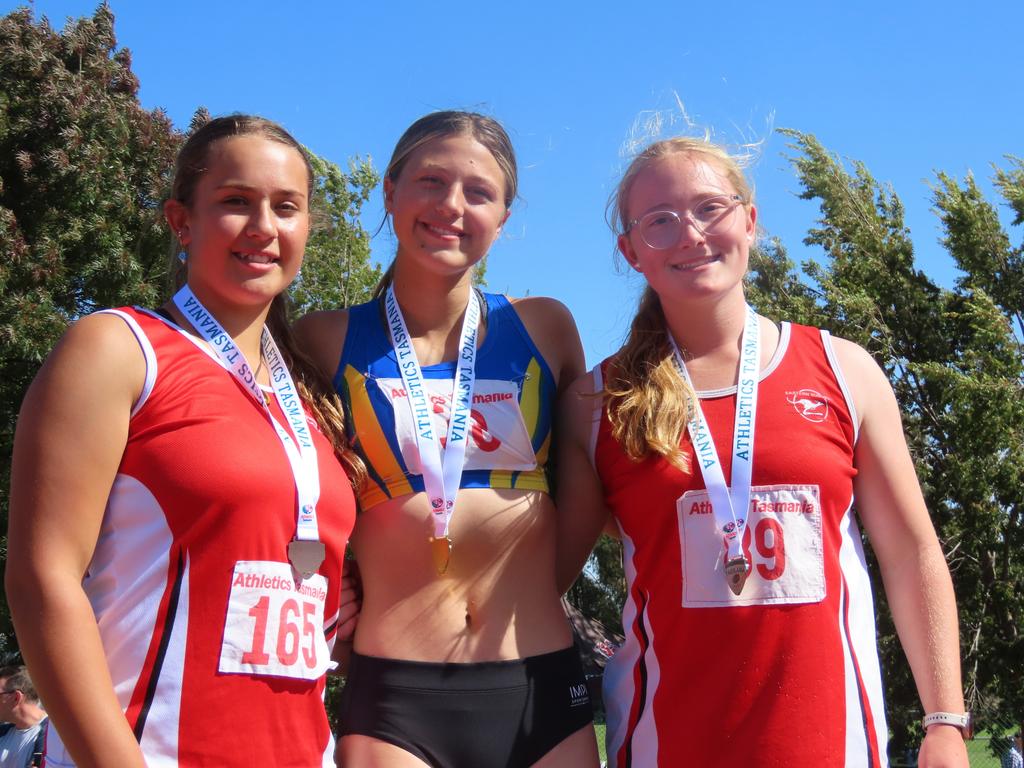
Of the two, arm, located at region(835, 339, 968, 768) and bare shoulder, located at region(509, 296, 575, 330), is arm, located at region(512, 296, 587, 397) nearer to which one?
bare shoulder, located at region(509, 296, 575, 330)

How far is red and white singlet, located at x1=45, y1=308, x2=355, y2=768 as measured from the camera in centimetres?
234

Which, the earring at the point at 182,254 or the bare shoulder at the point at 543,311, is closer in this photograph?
the earring at the point at 182,254

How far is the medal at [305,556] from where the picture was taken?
2547 millimetres

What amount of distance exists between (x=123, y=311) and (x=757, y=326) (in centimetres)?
191

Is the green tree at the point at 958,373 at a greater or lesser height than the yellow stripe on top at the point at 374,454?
greater

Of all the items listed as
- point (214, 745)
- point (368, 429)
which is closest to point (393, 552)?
point (368, 429)

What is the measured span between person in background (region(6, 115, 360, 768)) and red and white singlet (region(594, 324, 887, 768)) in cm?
89

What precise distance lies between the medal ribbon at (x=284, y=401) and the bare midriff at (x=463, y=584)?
1.66ft

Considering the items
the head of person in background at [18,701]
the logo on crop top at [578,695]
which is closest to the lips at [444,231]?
the logo on crop top at [578,695]

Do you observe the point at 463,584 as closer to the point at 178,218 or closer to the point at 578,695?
the point at 578,695

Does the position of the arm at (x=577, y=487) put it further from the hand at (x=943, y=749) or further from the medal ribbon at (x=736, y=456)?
the hand at (x=943, y=749)

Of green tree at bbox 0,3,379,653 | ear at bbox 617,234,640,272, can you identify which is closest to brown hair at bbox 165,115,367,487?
ear at bbox 617,234,640,272

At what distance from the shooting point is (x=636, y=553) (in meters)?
3.04

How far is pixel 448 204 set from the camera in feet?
11.0
